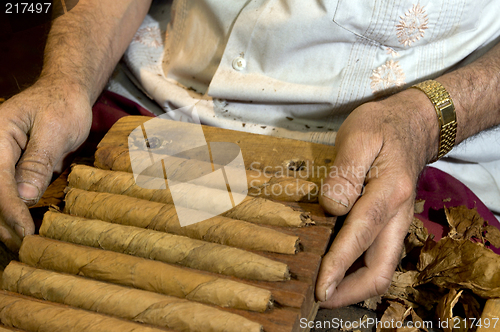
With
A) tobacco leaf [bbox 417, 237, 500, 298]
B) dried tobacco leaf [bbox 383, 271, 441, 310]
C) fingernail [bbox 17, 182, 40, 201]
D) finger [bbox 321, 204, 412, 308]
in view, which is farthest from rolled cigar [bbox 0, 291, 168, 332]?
tobacco leaf [bbox 417, 237, 500, 298]

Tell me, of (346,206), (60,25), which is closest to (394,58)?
(346,206)

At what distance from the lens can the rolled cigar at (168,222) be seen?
3.32 feet

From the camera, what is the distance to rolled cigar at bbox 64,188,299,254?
1013mm

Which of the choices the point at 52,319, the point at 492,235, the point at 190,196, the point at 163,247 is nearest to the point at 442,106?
the point at 492,235

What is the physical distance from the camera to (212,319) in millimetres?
856

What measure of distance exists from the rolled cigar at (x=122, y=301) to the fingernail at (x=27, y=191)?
226 mm

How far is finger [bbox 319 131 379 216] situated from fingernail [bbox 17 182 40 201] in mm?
939

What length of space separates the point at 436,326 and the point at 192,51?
1.52 meters

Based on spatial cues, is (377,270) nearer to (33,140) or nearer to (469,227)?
(469,227)

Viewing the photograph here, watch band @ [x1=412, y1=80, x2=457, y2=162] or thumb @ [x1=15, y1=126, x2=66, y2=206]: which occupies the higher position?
watch band @ [x1=412, y1=80, x2=457, y2=162]

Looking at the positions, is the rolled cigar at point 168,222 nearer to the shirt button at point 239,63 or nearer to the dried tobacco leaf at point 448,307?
the dried tobacco leaf at point 448,307

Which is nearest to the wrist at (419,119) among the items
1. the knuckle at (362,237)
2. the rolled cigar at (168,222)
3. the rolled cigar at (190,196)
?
the knuckle at (362,237)

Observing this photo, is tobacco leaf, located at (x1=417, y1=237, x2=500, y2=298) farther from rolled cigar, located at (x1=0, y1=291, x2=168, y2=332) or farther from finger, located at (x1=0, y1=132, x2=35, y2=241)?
finger, located at (x1=0, y1=132, x2=35, y2=241)

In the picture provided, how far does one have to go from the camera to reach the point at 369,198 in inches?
42.2
